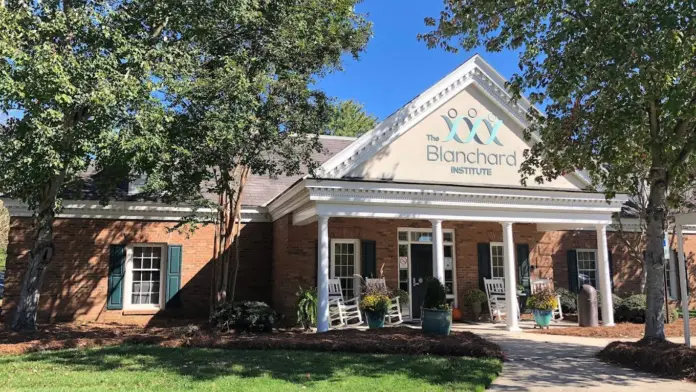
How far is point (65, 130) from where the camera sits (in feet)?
29.7

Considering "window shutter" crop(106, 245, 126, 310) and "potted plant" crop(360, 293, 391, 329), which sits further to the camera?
"window shutter" crop(106, 245, 126, 310)

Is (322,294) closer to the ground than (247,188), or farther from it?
closer to the ground

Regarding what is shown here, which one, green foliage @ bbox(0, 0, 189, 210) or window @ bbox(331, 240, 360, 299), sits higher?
green foliage @ bbox(0, 0, 189, 210)

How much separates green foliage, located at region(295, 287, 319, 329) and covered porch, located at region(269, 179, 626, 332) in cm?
61

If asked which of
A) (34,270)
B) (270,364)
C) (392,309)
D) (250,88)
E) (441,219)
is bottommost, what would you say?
(270,364)

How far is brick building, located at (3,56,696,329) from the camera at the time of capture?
13094 mm

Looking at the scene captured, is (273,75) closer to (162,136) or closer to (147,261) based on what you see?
(162,136)

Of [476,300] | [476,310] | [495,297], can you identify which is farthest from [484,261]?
[476,310]

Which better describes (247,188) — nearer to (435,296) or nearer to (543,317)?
(435,296)

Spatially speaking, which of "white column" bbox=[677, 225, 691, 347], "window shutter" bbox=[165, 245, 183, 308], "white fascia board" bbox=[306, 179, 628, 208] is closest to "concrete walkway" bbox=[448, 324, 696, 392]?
"white column" bbox=[677, 225, 691, 347]

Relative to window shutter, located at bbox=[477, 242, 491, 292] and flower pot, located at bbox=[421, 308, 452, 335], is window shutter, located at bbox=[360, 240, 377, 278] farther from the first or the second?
flower pot, located at bbox=[421, 308, 452, 335]

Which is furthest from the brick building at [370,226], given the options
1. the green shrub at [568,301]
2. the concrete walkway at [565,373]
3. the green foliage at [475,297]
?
the concrete walkway at [565,373]

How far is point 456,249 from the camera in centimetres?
1650

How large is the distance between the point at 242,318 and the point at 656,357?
8.29 metres
